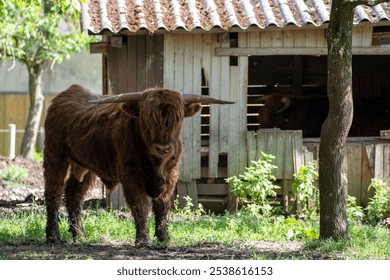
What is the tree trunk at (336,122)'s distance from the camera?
8.80m

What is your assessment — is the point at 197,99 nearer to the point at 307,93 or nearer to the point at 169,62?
the point at 169,62

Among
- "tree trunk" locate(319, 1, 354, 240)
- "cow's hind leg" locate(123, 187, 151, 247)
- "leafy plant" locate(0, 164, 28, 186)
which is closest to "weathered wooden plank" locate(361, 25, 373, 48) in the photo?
"tree trunk" locate(319, 1, 354, 240)

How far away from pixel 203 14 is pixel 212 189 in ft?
9.19

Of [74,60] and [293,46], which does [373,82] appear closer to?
[293,46]

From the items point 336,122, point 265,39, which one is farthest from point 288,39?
point 336,122

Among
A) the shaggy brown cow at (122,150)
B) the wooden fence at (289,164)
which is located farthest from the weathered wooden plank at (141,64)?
the shaggy brown cow at (122,150)

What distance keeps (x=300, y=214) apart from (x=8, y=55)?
1120cm

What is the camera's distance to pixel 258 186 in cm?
1259

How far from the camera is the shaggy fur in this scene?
8.87 m

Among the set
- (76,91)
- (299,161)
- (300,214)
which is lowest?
(300,214)

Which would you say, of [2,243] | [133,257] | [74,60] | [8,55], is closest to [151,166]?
[133,257]

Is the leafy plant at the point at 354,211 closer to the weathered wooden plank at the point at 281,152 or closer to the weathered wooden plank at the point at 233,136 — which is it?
the weathered wooden plank at the point at 281,152

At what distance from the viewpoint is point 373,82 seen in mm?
17250

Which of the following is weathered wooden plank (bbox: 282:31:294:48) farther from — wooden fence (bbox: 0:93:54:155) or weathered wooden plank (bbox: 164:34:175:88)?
wooden fence (bbox: 0:93:54:155)
